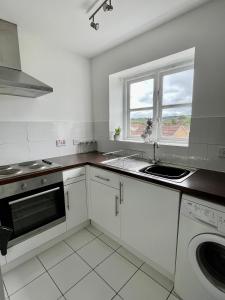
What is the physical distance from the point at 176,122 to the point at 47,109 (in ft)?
5.16

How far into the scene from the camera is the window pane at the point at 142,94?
2055 millimetres

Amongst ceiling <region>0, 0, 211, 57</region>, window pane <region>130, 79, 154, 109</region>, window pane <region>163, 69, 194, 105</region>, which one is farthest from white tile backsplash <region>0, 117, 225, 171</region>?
ceiling <region>0, 0, 211, 57</region>

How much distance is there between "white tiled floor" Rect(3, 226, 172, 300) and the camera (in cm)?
124

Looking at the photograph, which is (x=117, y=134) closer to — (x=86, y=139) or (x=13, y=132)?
(x=86, y=139)

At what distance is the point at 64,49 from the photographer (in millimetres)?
2066

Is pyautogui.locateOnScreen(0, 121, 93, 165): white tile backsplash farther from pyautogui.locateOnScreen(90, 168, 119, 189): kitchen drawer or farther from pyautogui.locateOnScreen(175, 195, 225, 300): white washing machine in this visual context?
pyautogui.locateOnScreen(175, 195, 225, 300): white washing machine

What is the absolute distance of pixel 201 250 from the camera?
3.38ft

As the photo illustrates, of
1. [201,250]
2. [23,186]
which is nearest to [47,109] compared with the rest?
[23,186]

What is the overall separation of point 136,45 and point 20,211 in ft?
6.85

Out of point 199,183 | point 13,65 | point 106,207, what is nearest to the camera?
point 199,183

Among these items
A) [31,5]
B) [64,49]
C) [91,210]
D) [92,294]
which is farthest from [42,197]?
[64,49]

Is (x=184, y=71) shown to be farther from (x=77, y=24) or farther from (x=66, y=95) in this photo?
(x=66, y=95)

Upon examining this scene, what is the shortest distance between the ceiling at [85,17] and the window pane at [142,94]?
56 centimetres

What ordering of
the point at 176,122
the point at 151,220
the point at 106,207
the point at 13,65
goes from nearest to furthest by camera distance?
the point at 151,220 < the point at 13,65 < the point at 106,207 < the point at 176,122
